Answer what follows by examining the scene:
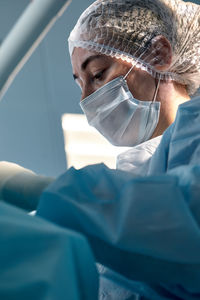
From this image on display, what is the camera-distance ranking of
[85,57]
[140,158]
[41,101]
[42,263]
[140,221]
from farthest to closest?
[41,101], [85,57], [140,158], [140,221], [42,263]

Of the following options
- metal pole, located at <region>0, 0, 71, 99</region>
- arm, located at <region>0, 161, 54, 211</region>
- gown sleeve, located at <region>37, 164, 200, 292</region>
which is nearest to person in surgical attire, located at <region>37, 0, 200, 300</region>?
gown sleeve, located at <region>37, 164, 200, 292</region>

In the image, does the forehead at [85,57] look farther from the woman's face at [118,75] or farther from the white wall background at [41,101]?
the white wall background at [41,101]

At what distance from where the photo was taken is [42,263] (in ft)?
1.62

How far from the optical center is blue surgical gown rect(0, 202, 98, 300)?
47cm

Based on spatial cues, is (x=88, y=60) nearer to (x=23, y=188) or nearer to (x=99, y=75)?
(x=99, y=75)

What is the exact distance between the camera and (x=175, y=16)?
1.72 m

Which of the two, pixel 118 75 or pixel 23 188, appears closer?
pixel 23 188

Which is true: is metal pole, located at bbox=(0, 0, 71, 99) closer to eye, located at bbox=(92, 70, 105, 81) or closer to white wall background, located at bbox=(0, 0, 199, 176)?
eye, located at bbox=(92, 70, 105, 81)

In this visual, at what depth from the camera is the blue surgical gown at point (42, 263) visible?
471mm

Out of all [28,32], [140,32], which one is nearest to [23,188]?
[28,32]

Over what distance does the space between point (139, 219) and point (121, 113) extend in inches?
42.5

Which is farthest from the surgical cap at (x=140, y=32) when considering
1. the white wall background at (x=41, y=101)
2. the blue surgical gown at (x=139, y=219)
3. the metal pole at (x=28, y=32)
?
the white wall background at (x=41, y=101)

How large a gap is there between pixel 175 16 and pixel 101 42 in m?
0.36

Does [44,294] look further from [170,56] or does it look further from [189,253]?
[170,56]
